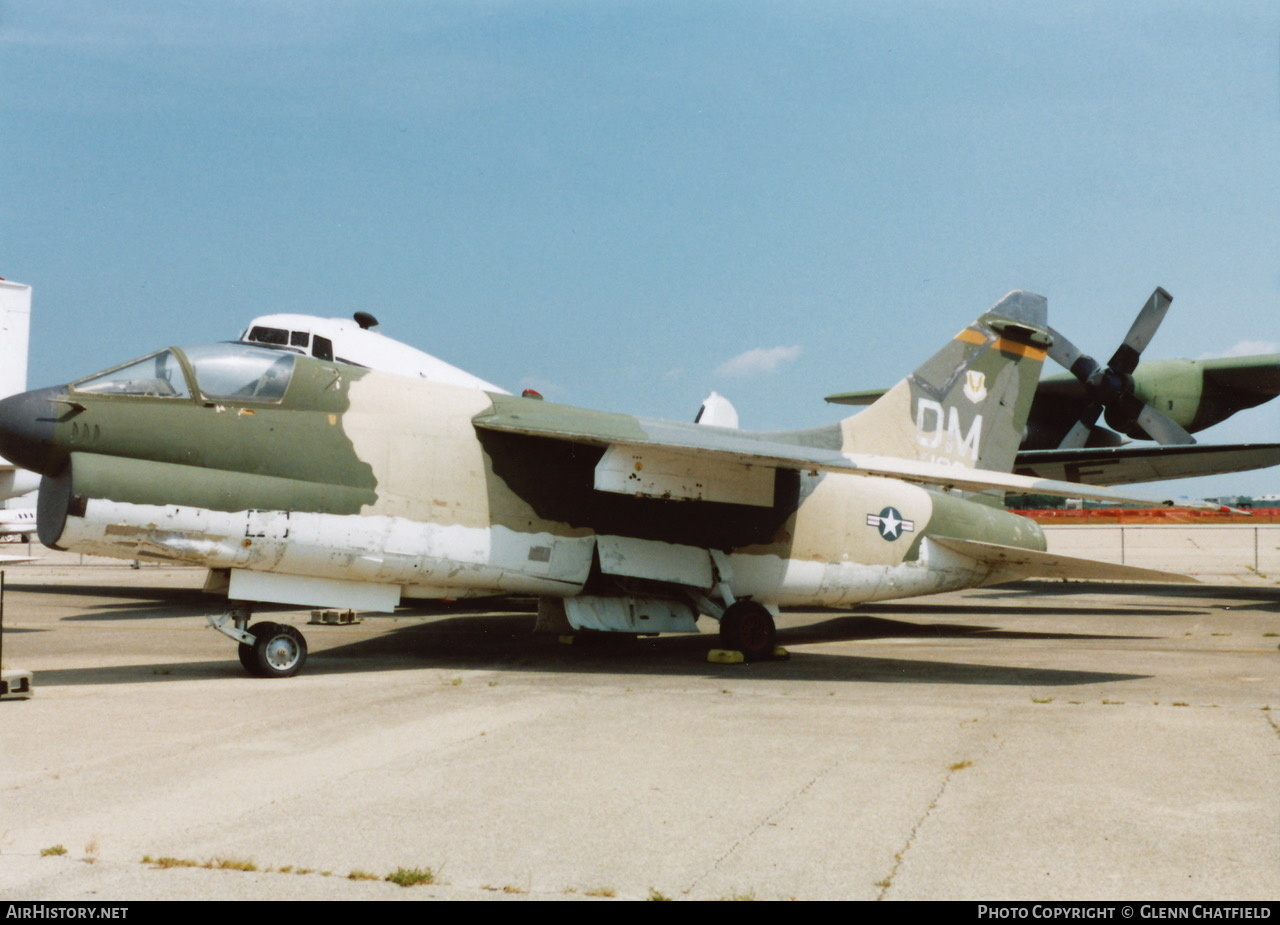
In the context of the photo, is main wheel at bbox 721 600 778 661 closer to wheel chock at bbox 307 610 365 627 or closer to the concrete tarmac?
the concrete tarmac

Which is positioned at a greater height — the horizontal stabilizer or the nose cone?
the nose cone

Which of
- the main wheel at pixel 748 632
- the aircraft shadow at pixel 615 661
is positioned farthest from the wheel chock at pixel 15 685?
the main wheel at pixel 748 632

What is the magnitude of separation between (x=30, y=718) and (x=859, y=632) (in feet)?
37.1

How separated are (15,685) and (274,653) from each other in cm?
223

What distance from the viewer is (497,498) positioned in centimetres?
1120

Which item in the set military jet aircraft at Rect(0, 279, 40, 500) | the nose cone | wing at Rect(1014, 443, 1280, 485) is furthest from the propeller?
military jet aircraft at Rect(0, 279, 40, 500)

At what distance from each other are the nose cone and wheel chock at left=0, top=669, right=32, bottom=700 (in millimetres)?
1881

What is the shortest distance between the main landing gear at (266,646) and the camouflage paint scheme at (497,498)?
36 centimetres

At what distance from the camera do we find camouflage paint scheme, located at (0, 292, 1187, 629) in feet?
30.7

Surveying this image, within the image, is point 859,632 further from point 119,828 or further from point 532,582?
point 119,828

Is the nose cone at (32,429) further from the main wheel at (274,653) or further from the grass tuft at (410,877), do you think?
the grass tuft at (410,877)

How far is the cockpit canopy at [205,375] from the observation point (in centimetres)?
958

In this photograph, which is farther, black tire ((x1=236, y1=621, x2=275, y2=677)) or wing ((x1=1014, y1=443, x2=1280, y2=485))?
wing ((x1=1014, y1=443, x2=1280, y2=485))

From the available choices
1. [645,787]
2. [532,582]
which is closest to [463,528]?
[532,582]
